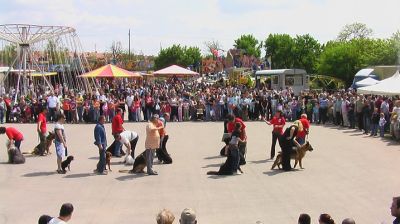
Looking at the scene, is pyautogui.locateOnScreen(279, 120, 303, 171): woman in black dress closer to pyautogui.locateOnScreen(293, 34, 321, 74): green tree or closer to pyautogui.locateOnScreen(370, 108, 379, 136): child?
pyautogui.locateOnScreen(370, 108, 379, 136): child

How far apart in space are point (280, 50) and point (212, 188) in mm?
75725

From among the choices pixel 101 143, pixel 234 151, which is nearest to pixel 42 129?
pixel 101 143

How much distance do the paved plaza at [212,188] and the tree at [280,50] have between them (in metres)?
66.8

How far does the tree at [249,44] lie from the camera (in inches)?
4082

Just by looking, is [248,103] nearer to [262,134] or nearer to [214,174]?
[262,134]

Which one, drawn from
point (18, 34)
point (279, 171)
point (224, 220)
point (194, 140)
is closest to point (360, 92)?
point (194, 140)

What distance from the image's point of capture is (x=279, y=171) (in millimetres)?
14297

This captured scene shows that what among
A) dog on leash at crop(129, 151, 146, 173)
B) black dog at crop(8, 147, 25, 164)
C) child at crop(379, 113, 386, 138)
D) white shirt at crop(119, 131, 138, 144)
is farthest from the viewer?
child at crop(379, 113, 386, 138)

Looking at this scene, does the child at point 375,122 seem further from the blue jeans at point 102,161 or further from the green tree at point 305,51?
the green tree at point 305,51

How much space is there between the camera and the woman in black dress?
554 inches

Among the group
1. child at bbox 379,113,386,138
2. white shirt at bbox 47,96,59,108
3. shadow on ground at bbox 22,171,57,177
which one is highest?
white shirt at bbox 47,96,59,108

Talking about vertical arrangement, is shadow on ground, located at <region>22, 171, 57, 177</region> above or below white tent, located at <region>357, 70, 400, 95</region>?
below

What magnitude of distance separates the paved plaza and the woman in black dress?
0.29m

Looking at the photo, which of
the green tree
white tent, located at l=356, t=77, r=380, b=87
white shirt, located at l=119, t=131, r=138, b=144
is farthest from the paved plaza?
the green tree
